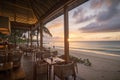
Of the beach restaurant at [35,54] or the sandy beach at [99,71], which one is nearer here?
the beach restaurant at [35,54]

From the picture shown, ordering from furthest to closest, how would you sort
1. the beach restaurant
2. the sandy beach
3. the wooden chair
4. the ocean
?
the ocean < the sandy beach < the beach restaurant < the wooden chair

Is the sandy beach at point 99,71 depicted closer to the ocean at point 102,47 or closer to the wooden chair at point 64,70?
the wooden chair at point 64,70

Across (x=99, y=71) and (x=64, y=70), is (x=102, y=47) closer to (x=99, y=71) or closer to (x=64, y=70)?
(x=99, y=71)

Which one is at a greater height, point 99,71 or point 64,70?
point 64,70

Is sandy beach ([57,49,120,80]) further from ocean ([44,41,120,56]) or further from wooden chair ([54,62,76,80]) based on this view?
ocean ([44,41,120,56])

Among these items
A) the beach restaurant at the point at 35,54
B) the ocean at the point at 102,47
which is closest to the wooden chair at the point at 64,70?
the beach restaurant at the point at 35,54

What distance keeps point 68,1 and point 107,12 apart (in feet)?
60.7

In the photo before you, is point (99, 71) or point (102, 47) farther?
point (102, 47)

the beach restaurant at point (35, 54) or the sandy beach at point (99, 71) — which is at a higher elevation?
the beach restaurant at point (35, 54)

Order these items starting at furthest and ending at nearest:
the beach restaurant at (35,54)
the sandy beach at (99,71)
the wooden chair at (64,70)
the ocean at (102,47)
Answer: the ocean at (102,47)
the sandy beach at (99,71)
the beach restaurant at (35,54)
the wooden chair at (64,70)

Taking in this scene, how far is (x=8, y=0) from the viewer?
6395 millimetres

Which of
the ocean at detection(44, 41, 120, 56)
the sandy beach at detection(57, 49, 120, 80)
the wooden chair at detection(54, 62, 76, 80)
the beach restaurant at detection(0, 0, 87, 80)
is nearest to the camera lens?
the wooden chair at detection(54, 62, 76, 80)

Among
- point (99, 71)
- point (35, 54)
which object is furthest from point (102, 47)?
point (35, 54)

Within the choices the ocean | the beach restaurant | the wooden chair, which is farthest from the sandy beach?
the ocean
